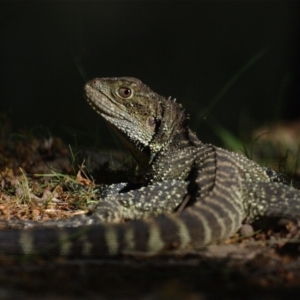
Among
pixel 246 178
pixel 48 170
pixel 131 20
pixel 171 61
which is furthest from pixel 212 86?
pixel 246 178

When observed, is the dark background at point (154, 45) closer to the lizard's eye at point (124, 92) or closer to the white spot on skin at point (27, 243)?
the lizard's eye at point (124, 92)

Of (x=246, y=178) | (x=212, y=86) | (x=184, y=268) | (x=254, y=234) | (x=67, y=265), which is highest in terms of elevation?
(x=212, y=86)

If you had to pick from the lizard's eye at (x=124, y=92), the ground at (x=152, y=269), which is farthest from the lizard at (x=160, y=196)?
the ground at (x=152, y=269)

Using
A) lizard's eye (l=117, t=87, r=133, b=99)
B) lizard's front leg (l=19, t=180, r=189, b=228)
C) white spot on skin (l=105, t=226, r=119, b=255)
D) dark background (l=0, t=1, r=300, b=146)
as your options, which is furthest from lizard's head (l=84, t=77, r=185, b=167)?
dark background (l=0, t=1, r=300, b=146)

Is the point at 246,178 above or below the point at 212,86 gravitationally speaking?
below

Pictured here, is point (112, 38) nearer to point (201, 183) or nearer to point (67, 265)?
point (201, 183)

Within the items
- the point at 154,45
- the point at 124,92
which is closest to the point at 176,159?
the point at 124,92

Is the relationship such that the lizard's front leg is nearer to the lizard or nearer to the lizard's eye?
the lizard
